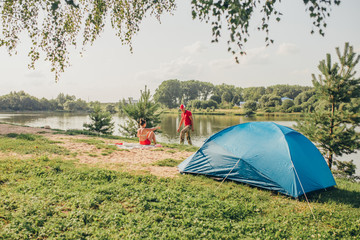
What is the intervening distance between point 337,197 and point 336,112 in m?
6.62

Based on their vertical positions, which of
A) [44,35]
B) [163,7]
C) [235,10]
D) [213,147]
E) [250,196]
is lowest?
[250,196]

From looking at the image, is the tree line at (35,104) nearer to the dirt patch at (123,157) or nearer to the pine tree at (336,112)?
the dirt patch at (123,157)

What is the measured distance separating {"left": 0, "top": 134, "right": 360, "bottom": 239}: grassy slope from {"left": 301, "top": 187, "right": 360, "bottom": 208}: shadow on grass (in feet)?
0.07

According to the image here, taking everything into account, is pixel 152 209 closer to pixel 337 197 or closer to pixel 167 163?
pixel 167 163

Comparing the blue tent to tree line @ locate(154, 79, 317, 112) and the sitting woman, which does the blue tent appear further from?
tree line @ locate(154, 79, 317, 112)

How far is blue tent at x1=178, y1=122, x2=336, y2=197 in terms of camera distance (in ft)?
17.7

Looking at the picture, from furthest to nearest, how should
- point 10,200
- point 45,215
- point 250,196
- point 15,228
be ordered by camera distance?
A: 1. point 250,196
2. point 10,200
3. point 45,215
4. point 15,228

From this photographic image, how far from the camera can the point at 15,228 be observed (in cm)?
328

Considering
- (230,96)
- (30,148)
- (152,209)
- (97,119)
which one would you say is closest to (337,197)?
(152,209)

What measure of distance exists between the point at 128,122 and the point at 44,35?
13.3 metres

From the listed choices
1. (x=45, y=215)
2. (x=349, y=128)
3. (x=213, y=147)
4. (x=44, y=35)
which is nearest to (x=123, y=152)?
(x=213, y=147)

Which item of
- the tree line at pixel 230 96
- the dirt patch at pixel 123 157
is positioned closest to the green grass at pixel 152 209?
the dirt patch at pixel 123 157

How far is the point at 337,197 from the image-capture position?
17.8 feet

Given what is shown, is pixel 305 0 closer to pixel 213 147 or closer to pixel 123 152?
pixel 213 147
